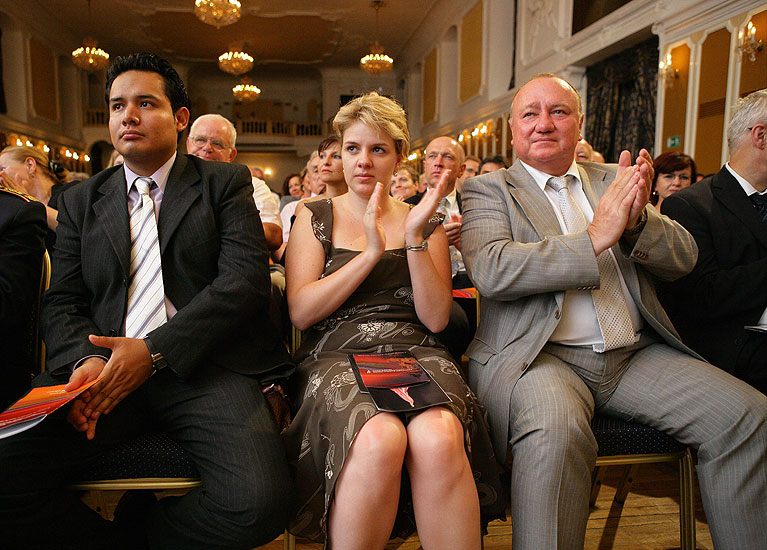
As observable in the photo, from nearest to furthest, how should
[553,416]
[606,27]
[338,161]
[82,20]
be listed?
[553,416], [338,161], [606,27], [82,20]

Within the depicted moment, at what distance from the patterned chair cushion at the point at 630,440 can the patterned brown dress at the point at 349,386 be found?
1.06 ft

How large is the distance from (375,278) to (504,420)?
0.56 meters

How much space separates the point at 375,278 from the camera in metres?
1.76

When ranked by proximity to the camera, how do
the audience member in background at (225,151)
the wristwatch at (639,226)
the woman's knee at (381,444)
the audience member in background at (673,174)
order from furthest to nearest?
the audience member in background at (673,174) → the audience member in background at (225,151) → the wristwatch at (639,226) → the woman's knee at (381,444)

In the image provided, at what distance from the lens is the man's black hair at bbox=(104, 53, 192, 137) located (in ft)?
5.42

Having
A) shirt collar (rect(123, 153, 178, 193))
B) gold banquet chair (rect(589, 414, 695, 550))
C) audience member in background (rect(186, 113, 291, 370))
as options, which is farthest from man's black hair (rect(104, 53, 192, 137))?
gold banquet chair (rect(589, 414, 695, 550))

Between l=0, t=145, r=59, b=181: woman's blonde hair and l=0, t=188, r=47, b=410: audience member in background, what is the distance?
1826 mm

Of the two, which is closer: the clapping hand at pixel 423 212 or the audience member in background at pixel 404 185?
the clapping hand at pixel 423 212

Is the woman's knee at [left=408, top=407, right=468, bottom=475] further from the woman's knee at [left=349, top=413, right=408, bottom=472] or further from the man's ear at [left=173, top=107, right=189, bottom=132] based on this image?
the man's ear at [left=173, top=107, right=189, bottom=132]

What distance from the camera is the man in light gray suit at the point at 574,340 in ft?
4.72

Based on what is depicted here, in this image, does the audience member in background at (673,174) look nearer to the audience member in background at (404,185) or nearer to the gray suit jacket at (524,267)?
the audience member in background at (404,185)

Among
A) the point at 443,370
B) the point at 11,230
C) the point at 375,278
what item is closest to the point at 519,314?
the point at 443,370

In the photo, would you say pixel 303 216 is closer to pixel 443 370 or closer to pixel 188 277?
pixel 188 277

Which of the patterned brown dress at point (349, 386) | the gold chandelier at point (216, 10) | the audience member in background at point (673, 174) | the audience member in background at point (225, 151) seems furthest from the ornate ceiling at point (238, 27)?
the patterned brown dress at point (349, 386)
